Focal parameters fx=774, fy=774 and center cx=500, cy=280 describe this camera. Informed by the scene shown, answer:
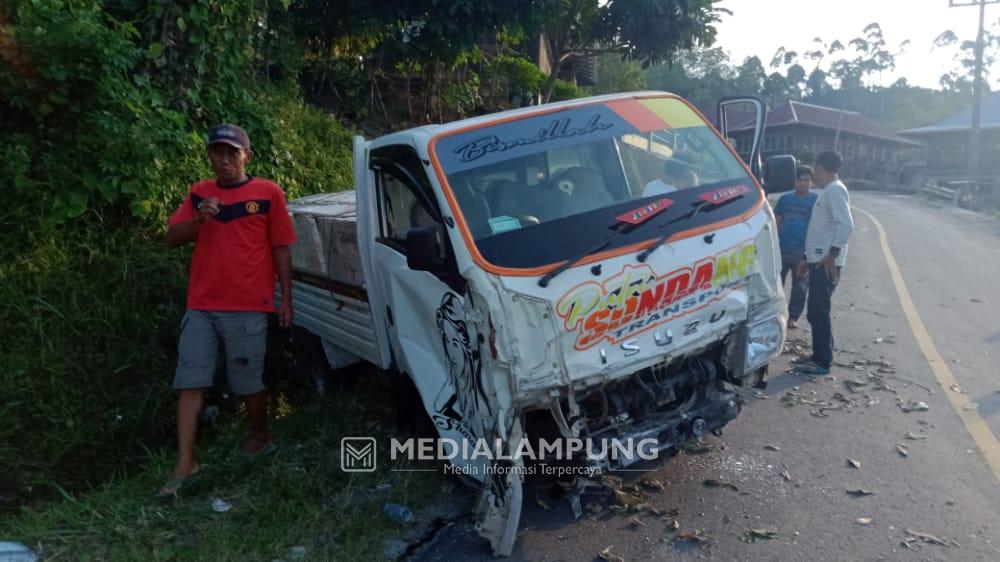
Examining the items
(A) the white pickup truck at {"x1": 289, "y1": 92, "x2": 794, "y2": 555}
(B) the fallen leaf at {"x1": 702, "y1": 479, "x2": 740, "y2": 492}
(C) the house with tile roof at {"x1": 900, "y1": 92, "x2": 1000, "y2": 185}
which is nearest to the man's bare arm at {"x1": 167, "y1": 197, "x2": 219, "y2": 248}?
(A) the white pickup truck at {"x1": 289, "y1": 92, "x2": 794, "y2": 555}

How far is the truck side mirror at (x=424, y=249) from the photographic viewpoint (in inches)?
142

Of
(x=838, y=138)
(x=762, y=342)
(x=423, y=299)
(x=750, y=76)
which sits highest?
(x=750, y=76)

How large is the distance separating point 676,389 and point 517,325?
1.12 metres

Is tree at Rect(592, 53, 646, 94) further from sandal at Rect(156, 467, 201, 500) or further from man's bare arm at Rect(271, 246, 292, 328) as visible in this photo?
sandal at Rect(156, 467, 201, 500)

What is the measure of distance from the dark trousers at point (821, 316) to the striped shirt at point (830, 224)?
13 centimetres

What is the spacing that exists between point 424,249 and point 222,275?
1.42m

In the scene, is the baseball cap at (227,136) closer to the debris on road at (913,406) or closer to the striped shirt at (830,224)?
the striped shirt at (830,224)

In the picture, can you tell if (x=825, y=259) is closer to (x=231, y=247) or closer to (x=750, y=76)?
(x=231, y=247)

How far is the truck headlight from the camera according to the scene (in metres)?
4.09

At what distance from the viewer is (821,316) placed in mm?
6113

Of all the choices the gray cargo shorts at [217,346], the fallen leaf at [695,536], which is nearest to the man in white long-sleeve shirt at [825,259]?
the fallen leaf at [695,536]

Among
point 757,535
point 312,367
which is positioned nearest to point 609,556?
point 757,535

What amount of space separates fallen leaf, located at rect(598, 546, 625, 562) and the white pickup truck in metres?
0.39

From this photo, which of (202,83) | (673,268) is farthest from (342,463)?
(202,83)
